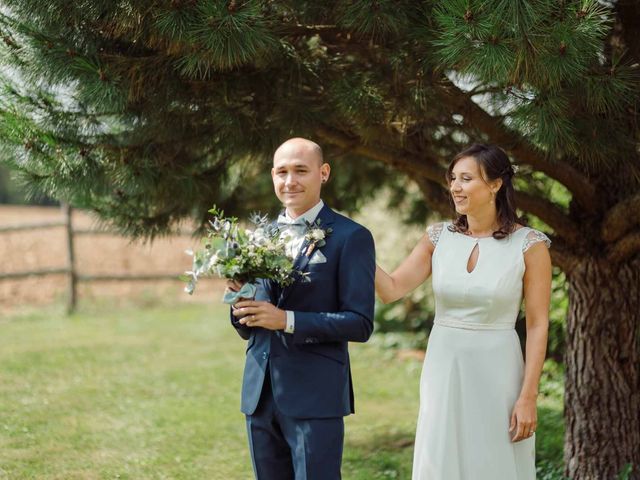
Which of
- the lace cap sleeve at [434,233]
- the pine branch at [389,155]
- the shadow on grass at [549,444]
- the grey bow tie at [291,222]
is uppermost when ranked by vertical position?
the pine branch at [389,155]

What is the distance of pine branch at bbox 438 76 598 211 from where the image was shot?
12.9ft

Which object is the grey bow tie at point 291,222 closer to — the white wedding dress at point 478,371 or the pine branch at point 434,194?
the white wedding dress at point 478,371

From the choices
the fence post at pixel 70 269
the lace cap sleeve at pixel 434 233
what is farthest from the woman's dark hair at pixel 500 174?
the fence post at pixel 70 269

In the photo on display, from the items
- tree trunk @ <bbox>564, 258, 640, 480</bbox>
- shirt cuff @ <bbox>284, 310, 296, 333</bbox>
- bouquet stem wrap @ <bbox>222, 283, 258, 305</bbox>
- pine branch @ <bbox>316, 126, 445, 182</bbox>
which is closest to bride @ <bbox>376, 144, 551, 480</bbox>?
shirt cuff @ <bbox>284, 310, 296, 333</bbox>

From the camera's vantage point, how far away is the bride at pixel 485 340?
3145 mm

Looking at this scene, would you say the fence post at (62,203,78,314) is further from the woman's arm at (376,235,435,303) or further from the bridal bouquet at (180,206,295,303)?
the bridal bouquet at (180,206,295,303)

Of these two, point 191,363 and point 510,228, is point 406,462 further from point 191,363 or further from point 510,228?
point 191,363

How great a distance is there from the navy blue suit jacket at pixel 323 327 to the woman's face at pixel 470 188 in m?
0.48

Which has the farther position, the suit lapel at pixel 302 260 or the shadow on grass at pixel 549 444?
the shadow on grass at pixel 549 444

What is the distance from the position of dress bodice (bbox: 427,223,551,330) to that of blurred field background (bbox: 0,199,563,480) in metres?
2.05

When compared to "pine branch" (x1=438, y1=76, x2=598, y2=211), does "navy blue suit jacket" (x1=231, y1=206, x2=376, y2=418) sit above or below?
below

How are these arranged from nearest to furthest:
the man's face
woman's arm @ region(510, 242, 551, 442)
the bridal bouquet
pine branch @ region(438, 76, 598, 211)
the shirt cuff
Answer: the bridal bouquet → the shirt cuff → the man's face → woman's arm @ region(510, 242, 551, 442) → pine branch @ region(438, 76, 598, 211)

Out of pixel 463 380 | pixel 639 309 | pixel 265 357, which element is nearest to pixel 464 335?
pixel 463 380

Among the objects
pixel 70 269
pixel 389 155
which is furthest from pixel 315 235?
pixel 70 269
